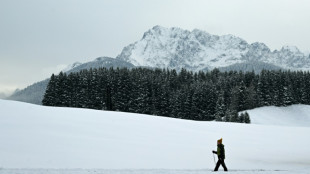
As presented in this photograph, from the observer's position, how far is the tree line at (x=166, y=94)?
83.6m

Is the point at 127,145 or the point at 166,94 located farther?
the point at 166,94

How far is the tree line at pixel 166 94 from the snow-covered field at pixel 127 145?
4791 cm

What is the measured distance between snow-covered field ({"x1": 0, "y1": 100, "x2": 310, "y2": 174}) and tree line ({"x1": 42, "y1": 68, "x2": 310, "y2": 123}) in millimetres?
47915

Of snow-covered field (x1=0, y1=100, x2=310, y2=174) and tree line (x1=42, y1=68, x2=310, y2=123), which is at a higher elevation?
tree line (x1=42, y1=68, x2=310, y2=123)

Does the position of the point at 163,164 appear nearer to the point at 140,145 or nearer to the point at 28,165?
the point at 140,145

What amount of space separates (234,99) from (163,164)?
7510cm

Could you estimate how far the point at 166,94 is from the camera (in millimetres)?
94562

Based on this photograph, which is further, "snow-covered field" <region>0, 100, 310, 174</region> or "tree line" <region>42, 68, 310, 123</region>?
"tree line" <region>42, 68, 310, 123</region>

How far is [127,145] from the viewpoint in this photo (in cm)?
2122

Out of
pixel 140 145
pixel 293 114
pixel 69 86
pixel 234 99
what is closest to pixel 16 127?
pixel 140 145

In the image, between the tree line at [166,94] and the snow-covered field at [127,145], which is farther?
the tree line at [166,94]

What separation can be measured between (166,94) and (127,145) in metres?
73.6

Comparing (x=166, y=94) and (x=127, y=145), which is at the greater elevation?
(x=166, y=94)

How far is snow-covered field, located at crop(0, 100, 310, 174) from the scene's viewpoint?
16.4 m
